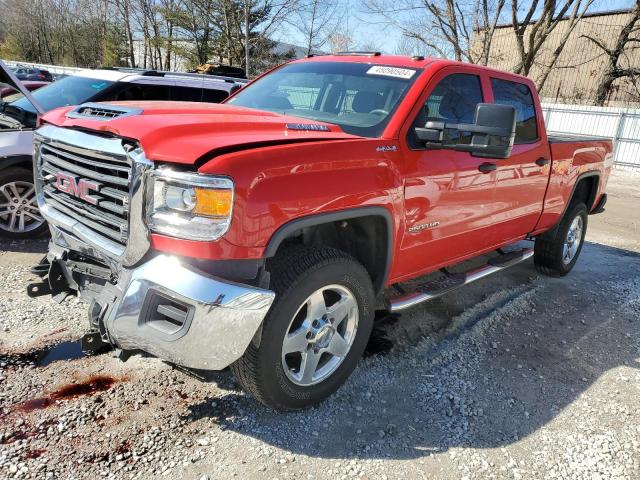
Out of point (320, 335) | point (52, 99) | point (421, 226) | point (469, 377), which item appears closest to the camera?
point (320, 335)

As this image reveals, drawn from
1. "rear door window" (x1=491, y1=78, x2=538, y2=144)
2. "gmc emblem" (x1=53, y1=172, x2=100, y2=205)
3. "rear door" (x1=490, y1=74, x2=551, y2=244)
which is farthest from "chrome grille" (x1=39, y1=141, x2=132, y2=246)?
"rear door window" (x1=491, y1=78, x2=538, y2=144)

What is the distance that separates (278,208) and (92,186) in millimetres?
979

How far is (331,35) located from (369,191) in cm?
2585

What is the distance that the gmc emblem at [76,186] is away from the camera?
2.64 m

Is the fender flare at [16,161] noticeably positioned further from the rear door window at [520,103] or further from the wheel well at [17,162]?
the rear door window at [520,103]

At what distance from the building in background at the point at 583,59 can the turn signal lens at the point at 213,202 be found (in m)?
25.0

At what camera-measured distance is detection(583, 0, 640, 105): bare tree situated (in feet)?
77.8

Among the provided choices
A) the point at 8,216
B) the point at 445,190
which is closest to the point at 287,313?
the point at 445,190

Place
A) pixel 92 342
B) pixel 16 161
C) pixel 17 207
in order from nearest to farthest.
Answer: pixel 92 342 → pixel 16 161 → pixel 17 207

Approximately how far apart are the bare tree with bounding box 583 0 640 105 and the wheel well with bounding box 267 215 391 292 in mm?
25044

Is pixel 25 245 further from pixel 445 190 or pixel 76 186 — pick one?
pixel 445 190

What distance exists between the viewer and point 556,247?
220 inches

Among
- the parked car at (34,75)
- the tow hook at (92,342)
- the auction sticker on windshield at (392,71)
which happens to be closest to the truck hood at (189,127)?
the auction sticker on windshield at (392,71)

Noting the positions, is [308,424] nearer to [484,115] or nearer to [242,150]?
[242,150]
